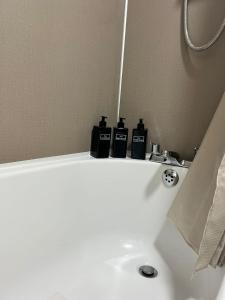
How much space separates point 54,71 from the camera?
110 cm

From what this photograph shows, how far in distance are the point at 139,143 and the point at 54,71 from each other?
47 cm

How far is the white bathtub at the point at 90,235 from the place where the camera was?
3.08ft

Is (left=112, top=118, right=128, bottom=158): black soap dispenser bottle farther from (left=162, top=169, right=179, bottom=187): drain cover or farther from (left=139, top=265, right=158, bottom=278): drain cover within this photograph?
(left=139, top=265, right=158, bottom=278): drain cover

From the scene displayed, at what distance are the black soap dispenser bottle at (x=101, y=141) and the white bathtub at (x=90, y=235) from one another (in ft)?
0.15

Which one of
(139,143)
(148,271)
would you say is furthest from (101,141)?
(148,271)

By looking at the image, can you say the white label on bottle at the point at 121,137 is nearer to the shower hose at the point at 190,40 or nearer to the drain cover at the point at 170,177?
the drain cover at the point at 170,177

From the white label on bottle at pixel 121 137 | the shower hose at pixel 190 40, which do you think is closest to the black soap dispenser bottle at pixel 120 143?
the white label on bottle at pixel 121 137

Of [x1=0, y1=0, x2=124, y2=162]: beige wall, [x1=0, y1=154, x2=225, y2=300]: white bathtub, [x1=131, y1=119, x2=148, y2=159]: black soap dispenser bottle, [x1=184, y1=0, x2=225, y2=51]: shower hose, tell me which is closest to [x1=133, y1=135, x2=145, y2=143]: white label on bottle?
[x1=131, y1=119, x2=148, y2=159]: black soap dispenser bottle

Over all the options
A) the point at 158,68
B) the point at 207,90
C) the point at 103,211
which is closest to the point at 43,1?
the point at 158,68

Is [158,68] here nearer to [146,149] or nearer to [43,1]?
[146,149]

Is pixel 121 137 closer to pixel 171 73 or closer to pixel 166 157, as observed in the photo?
pixel 166 157

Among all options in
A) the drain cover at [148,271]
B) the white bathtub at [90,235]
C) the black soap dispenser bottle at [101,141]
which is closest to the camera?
the white bathtub at [90,235]

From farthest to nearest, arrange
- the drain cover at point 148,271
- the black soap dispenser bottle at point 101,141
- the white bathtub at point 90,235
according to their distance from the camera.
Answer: the black soap dispenser bottle at point 101,141 < the drain cover at point 148,271 < the white bathtub at point 90,235

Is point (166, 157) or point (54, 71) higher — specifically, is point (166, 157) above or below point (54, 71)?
below
